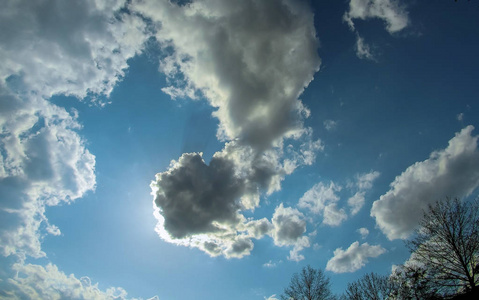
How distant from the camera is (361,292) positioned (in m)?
27.8

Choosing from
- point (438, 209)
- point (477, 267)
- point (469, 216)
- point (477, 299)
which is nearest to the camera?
point (477, 299)

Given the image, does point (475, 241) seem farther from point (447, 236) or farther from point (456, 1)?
point (456, 1)

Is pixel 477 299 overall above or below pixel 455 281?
below

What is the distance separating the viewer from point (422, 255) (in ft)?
62.5

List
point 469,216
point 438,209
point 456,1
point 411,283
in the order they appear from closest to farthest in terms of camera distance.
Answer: point 456,1 < point 469,216 < point 438,209 < point 411,283

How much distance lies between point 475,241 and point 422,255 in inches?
155

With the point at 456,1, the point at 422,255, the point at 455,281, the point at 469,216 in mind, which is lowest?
the point at 455,281

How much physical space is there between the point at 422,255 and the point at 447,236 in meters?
2.67

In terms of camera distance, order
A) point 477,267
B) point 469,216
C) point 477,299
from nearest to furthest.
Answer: point 477,299 → point 477,267 → point 469,216

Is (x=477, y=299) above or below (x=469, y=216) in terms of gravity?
below

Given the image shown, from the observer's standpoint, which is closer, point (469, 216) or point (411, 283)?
point (469, 216)

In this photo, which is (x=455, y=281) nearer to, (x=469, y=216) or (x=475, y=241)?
(x=475, y=241)

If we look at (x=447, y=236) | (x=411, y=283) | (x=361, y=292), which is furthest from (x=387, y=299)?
(x=447, y=236)

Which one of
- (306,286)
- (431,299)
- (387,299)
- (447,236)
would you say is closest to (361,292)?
(387,299)
